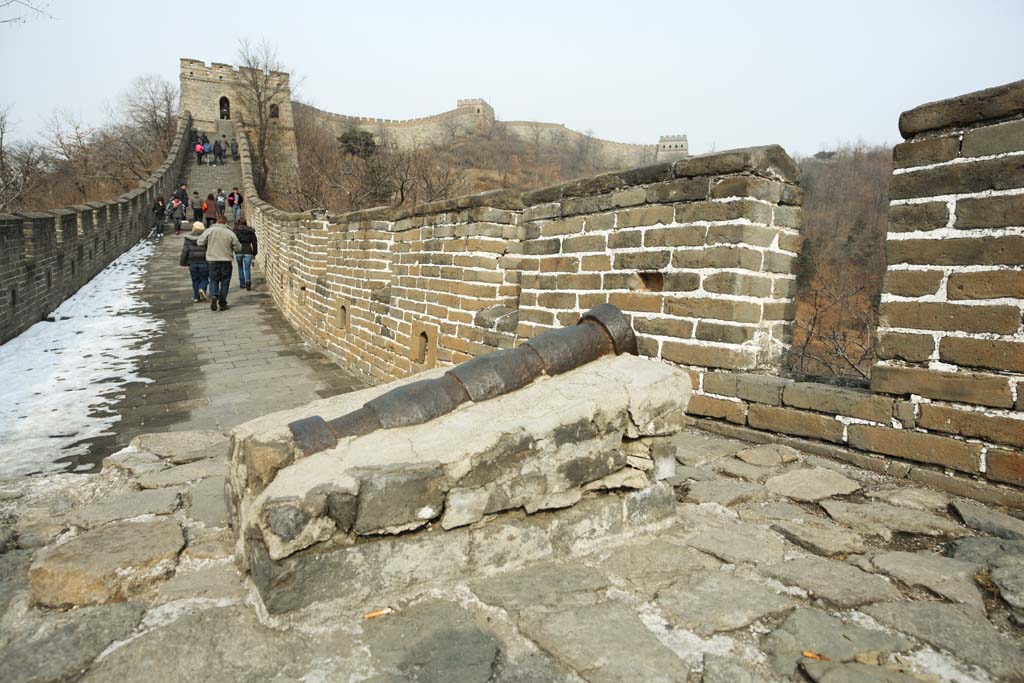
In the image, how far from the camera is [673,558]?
6.47ft

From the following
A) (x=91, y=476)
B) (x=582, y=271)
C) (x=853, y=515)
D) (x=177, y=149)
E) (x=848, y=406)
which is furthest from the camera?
(x=177, y=149)

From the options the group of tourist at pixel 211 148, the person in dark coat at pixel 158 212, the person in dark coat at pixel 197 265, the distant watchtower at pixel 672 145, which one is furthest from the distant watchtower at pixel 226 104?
the distant watchtower at pixel 672 145

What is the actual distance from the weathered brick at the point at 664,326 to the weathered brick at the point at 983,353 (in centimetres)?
116

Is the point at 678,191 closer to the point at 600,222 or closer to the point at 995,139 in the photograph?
the point at 600,222

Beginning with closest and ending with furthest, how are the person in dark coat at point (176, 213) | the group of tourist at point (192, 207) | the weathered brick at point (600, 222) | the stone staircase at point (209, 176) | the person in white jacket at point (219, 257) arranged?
the weathered brick at point (600, 222) → the person in white jacket at point (219, 257) → the group of tourist at point (192, 207) → the person in dark coat at point (176, 213) → the stone staircase at point (209, 176)

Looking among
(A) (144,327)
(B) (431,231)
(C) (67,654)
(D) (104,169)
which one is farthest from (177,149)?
(C) (67,654)

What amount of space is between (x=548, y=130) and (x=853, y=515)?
5347 cm

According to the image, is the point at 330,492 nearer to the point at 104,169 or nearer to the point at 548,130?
the point at 104,169

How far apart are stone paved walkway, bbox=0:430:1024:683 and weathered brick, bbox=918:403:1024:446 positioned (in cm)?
27

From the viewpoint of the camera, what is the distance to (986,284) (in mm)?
2312

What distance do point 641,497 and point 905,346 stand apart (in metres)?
1.38

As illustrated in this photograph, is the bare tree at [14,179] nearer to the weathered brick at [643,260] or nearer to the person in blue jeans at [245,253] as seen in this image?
the person in blue jeans at [245,253]

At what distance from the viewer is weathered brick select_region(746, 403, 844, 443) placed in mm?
2795

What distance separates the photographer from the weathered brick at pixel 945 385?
2287mm
